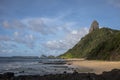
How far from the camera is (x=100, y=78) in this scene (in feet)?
90.2

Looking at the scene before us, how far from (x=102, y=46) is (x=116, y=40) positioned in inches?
444

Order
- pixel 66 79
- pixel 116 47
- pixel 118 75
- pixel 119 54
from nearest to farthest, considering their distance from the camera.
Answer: pixel 118 75 < pixel 66 79 < pixel 119 54 < pixel 116 47

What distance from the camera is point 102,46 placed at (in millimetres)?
152250

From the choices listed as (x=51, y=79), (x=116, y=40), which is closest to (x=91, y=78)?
(x=51, y=79)

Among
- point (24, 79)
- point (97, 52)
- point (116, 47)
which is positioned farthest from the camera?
point (97, 52)

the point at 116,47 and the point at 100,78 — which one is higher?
the point at 116,47

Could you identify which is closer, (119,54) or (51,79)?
(51,79)

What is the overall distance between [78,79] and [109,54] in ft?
363

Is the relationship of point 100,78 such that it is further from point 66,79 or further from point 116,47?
point 116,47

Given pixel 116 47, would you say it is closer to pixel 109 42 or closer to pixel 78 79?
pixel 109 42

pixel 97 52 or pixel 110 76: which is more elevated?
pixel 97 52

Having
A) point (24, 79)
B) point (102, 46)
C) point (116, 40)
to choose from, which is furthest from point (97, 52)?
point (24, 79)

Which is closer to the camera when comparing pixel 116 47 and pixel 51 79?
pixel 51 79

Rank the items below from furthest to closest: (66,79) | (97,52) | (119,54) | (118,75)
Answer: (97,52) → (119,54) → (66,79) → (118,75)
